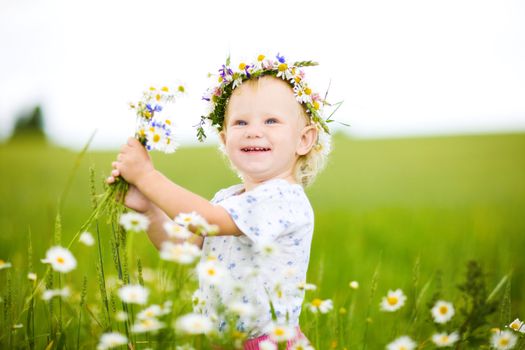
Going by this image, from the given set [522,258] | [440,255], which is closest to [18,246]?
[440,255]

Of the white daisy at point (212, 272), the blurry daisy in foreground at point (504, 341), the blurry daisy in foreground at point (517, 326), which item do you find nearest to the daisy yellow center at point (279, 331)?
the white daisy at point (212, 272)

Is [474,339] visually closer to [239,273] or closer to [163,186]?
[239,273]

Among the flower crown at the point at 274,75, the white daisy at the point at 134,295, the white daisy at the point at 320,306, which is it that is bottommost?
the white daisy at the point at 320,306

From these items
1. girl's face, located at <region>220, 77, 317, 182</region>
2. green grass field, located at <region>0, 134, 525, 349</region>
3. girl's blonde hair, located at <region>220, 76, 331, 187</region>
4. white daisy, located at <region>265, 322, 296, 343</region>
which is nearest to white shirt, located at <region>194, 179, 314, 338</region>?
girl's face, located at <region>220, 77, 317, 182</region>

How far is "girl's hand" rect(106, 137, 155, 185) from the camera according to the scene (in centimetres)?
247

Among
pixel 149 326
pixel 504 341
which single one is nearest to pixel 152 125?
pixel 149 326

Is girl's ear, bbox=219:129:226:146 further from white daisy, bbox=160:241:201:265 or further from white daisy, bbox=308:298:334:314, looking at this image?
white daisy, bbox=160:241:201:265

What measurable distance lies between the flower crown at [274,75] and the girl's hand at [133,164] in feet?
2.35

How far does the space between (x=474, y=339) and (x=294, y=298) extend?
82cm

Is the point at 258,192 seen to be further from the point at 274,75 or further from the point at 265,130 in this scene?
the point at 274,75

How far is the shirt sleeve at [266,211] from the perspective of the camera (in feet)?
8.16

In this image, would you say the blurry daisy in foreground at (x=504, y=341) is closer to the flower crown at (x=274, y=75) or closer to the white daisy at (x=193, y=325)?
the white daisy at (x=193, y=325)

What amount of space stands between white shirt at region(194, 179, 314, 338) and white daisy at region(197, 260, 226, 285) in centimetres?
58

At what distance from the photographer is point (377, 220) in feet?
27.1
